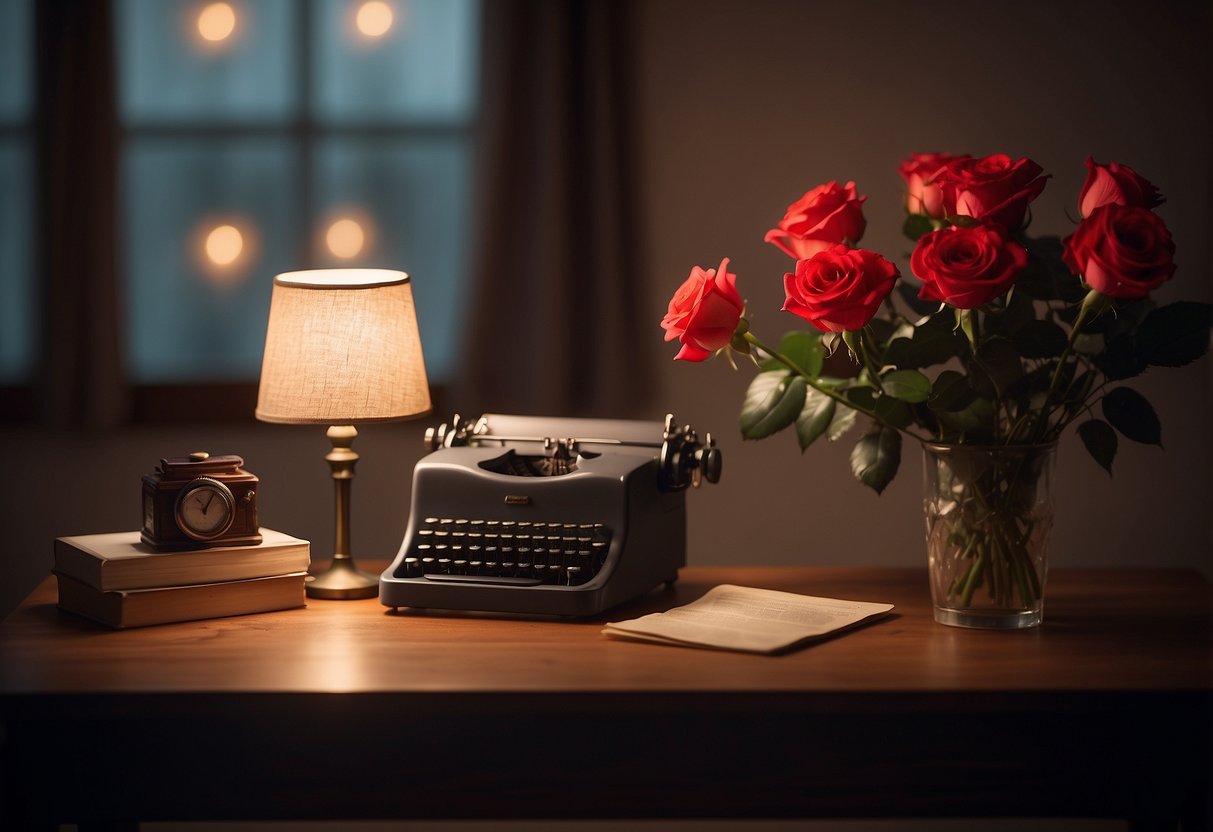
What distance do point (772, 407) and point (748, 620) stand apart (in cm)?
27

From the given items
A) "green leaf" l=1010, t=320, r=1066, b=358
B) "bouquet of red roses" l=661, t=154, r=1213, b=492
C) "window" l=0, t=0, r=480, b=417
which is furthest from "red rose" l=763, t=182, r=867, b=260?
"window" l=0, t=0, r=480, b=417

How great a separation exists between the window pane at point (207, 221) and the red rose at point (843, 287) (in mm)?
1606

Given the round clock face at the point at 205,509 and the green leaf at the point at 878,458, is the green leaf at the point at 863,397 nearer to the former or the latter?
the green leaf at the point at 878,458

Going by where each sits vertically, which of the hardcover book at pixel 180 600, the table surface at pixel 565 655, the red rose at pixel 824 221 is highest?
the red rose at pixel 824 221

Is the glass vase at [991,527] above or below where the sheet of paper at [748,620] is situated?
above

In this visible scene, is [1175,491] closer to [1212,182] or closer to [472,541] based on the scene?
[1212,182]

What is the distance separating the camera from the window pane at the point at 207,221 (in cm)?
289

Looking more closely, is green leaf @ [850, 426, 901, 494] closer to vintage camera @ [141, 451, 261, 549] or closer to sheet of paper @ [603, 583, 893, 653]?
sheet of paper @ [603, 583, 893, 653]

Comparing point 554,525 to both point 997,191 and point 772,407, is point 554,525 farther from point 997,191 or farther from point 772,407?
point 997,191

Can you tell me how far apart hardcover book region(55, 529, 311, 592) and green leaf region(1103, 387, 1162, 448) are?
1.02 metres

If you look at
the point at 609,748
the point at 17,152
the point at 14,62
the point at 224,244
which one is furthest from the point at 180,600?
the point at 14,62

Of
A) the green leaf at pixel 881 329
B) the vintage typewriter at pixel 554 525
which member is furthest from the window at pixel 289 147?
the green leaf at pixel 881 329

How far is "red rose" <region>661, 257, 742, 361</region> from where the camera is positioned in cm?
165

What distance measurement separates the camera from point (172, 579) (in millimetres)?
1716
